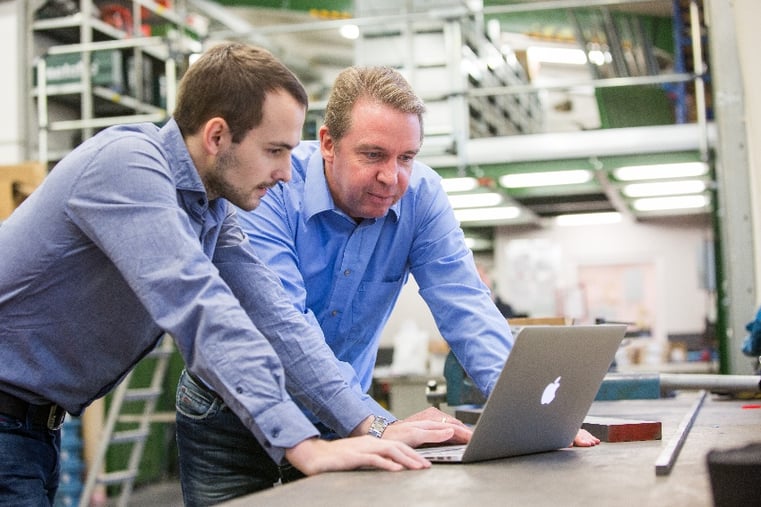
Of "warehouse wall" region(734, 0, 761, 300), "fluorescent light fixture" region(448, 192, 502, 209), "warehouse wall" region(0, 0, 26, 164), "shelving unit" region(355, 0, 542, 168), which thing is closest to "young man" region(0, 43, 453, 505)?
"warehouse wall" region(734, 0, 761, 300)

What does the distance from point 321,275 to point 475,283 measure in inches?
13.8

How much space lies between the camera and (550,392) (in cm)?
152

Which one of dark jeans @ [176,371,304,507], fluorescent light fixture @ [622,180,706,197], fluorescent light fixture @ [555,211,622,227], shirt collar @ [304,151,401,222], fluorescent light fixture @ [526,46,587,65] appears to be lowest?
dark jeans @ [176,371,304,507]

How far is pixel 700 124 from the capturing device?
645 centimetres

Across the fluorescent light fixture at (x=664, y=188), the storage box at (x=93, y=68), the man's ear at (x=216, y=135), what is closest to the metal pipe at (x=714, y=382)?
the man's ear at (x=216, y=135)

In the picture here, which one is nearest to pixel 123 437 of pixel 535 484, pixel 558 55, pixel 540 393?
pixel 540 393

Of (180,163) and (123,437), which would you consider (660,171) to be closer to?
(123,437)

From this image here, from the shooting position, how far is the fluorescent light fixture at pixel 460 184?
7.61 m

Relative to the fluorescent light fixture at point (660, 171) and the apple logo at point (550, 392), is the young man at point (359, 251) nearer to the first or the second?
the apple logo at point (550, 392)

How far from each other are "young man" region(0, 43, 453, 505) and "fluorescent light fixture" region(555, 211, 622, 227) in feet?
33.8

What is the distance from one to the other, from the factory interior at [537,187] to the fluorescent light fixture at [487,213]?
77 millimetres

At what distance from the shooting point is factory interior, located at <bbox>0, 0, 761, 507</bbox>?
4.96ft

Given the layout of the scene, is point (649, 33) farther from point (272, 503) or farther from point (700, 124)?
point (272, 503)

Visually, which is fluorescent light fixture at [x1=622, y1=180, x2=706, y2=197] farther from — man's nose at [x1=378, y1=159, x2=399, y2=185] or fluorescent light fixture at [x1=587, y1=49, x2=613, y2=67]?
man's nose at [x1=378, y1=159, x2=399, y2=185]
